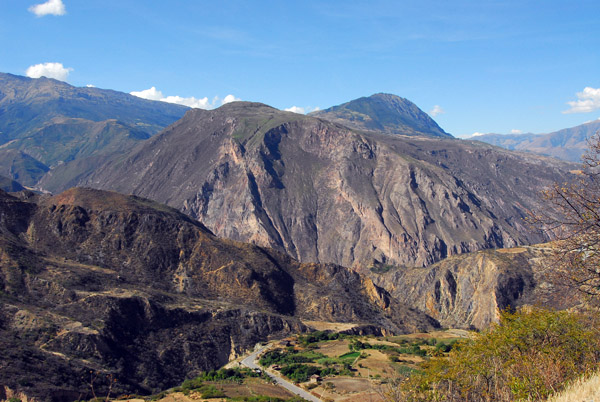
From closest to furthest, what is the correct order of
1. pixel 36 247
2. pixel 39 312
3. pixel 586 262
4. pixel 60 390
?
pixel 586 262 → pixel 60 390 → pixel 39 312 → pixel 36 247

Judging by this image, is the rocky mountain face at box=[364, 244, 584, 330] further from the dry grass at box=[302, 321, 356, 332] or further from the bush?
the bush

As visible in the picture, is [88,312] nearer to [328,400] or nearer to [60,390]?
[60,390]

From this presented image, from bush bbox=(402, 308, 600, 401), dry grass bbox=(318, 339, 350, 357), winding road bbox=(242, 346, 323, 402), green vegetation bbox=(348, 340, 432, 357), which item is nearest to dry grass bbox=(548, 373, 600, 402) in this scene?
bush bbox=(402, 308, 600, 401)

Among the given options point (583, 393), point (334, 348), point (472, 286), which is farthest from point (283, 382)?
point (472, 286)

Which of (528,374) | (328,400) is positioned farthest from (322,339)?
(528,374)

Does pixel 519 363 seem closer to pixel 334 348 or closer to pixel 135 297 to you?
pixel 334 348

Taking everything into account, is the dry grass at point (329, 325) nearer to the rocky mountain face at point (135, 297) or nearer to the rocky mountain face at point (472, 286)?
the rocky mountain face at point (135, 297)
